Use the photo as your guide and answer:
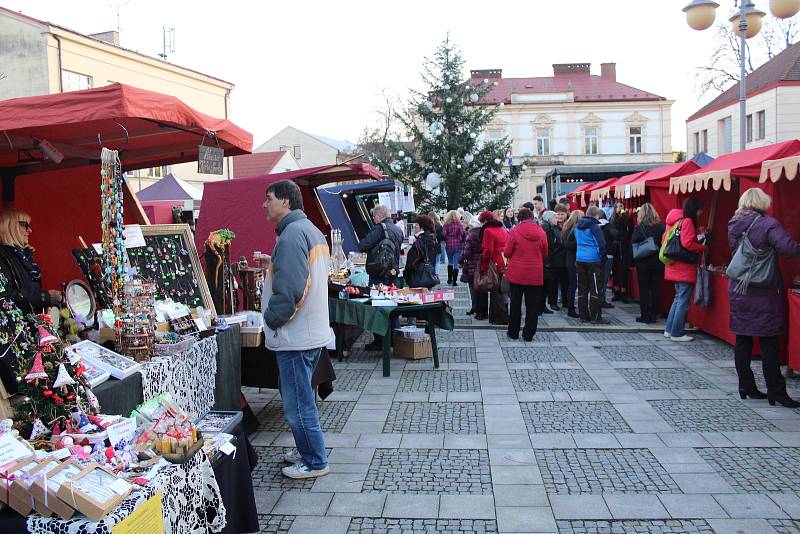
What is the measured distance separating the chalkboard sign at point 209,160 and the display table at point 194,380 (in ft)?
3.96

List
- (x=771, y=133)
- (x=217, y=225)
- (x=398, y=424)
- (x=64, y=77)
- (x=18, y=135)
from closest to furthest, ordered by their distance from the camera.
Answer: (x=18, y=135), (x=398, y=424), (x=217, y=225), (x=64, y=77), (x=771, y=133)

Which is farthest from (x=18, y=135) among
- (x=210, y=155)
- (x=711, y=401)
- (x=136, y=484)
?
(x=711, y=401)

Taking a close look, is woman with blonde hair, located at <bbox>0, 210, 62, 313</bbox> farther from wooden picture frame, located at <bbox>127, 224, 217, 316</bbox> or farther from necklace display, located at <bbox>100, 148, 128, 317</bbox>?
wooden picture frame, located at <bbox>127, 224, 217, 316</bbox>

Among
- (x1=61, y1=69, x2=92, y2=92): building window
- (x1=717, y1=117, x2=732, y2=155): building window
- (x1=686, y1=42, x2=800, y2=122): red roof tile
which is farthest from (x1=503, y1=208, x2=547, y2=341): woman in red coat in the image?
(x1=717, y1=117, x2=732, y2=155): building window

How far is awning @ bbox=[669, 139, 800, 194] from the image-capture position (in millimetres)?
7125

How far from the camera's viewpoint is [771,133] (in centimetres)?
2961

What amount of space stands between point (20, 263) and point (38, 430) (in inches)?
85.4

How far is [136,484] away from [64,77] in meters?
23.2

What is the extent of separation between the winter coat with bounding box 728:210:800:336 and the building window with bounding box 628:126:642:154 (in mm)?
45285

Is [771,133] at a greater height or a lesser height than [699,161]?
greater

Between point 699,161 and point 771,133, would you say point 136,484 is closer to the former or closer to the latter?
point 699,161

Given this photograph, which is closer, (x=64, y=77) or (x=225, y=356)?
(x=225, y=356)

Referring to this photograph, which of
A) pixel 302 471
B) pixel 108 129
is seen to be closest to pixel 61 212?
pixel 108 129

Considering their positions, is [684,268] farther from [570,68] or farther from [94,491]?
[570,68]
